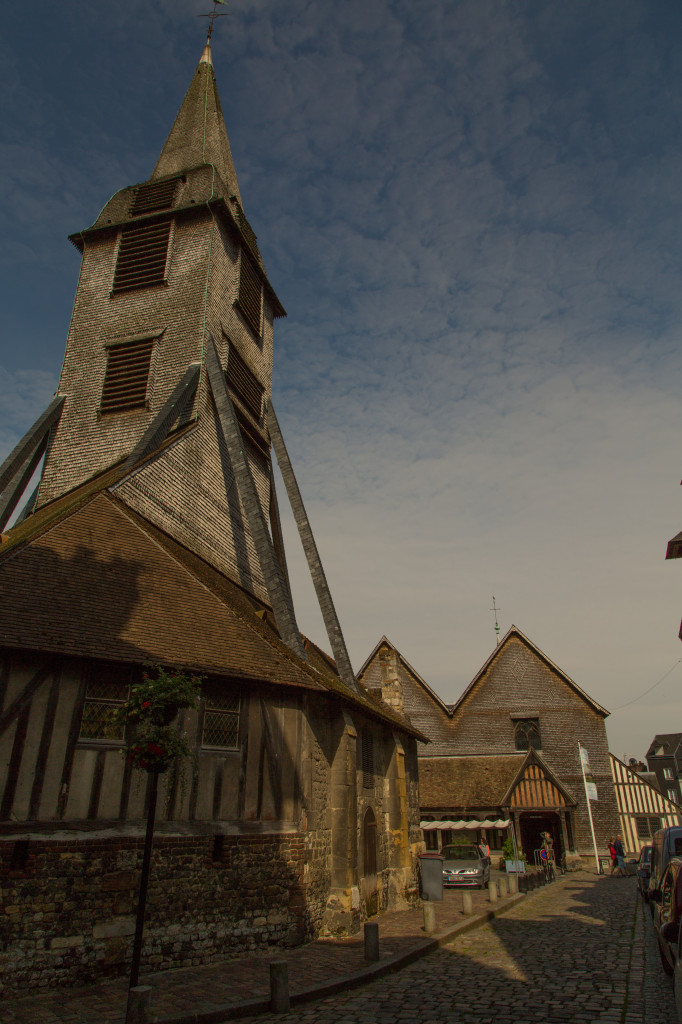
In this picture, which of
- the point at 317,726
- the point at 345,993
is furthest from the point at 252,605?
the point at 345,993

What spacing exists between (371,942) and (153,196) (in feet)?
63.6

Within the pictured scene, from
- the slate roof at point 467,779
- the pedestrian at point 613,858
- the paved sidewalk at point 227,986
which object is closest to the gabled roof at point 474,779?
the slate roof at point 467,779

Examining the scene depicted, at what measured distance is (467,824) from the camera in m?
22.1

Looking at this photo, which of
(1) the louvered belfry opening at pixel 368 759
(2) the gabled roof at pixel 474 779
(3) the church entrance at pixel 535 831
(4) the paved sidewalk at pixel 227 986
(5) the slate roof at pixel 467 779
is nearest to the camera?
(4) the paved sidewalk at pixel 227 986

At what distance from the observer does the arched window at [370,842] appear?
12.0m

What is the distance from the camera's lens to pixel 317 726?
402 inches

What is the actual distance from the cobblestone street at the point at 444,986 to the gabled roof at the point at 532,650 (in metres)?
17.2

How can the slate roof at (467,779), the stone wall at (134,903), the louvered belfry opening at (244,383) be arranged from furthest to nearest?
the slate roof at (467,779), the louvered belfry opening at (244,383), the stone wall at (134,903)

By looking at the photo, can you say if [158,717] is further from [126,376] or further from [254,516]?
[126,376]

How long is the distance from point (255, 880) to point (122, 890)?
1.81 meters

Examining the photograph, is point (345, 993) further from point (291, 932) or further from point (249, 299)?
point (249, 299)

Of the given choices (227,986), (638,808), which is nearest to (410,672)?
(638,808)

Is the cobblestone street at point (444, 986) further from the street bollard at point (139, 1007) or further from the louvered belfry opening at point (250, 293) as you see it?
the louvered belfry opening at point (250, 293)

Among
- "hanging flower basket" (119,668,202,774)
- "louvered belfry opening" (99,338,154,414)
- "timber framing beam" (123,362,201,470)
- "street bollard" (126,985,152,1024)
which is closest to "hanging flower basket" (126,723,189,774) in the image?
"hanging flower basket" (119,668,202,774)
